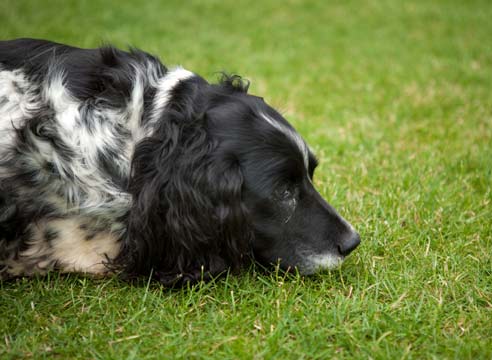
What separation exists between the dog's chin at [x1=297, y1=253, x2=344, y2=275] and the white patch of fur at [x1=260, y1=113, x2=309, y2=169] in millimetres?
512

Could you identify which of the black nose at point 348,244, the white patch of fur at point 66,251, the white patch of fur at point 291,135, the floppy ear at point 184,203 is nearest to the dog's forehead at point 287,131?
the white patch of fur at point 291,135

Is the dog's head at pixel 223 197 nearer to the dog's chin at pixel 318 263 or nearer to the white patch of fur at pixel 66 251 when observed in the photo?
the dog's chin at pixel 318 263

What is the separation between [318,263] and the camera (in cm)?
296

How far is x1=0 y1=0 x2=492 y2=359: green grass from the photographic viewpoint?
2533mm

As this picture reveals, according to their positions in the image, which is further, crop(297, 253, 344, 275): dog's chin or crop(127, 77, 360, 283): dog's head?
crop(297, 253, 344, 275): dog's chin

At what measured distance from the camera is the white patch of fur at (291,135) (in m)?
3.01

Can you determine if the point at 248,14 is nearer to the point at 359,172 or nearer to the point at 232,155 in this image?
the point at 359,172

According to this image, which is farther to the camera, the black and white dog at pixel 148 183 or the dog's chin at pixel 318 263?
the dog's chin at pixel 318 263

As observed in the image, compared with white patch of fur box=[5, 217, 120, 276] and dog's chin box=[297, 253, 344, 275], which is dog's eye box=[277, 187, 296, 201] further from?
white patch of fur box=[5, 217, 120, 276]

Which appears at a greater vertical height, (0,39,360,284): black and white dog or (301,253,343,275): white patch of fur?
(0,39,360,284): black and white dog

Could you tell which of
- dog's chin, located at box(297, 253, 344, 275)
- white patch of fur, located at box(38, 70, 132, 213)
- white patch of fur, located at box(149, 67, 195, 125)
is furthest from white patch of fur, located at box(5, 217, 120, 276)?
dog's chin, located at box(297, 253, 344, 275)

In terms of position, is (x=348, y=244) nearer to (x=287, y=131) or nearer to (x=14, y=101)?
Answer: (x=287, y=131)

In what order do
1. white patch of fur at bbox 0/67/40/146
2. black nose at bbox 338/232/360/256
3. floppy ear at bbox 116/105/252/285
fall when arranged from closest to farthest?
1. floppy ear at bbox 116/105/252/285
2. white patch of fur at bbox 0/67/40/146
3. black nose at bbox 338/232/360/256

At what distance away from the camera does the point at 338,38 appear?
943cm
